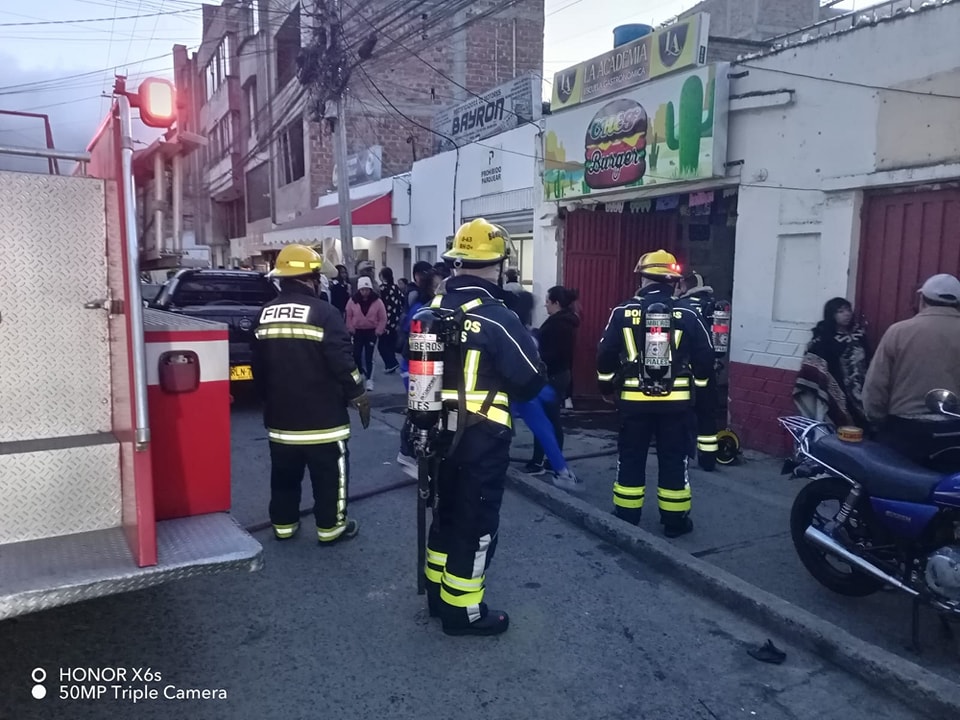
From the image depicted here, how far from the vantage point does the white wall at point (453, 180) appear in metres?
11.5

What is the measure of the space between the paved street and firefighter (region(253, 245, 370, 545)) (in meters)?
0.56

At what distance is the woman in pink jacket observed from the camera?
36.1 ft

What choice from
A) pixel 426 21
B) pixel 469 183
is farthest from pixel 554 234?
pixel 426 21

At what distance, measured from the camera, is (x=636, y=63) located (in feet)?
28.8

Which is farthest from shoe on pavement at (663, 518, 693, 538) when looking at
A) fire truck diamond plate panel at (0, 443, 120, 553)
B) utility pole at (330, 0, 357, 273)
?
utility pole at (330, 0, 357, 273)

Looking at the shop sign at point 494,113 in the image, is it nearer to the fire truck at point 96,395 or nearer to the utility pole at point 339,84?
the utility pole at point 339,84

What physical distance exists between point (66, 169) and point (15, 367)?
49.7 inches

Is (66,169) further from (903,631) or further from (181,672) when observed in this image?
(903,631)

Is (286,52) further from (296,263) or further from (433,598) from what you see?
(433,598)

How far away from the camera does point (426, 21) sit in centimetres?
2184

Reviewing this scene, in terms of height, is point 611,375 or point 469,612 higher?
point 611,375

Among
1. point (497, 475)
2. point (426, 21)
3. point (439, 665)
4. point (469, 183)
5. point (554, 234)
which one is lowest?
point (439, 665)

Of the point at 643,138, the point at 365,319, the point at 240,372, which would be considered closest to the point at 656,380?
the point at 643,138

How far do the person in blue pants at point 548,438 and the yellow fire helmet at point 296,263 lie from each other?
217 cm
